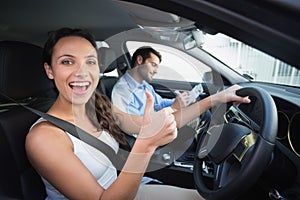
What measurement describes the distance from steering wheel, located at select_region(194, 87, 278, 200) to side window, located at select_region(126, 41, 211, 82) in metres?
0.58

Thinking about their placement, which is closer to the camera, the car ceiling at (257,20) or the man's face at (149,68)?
the car ceiling at (257,20)

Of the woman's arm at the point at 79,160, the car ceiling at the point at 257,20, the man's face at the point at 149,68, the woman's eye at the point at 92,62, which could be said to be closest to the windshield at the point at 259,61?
the car ceiling at the point at 257,20

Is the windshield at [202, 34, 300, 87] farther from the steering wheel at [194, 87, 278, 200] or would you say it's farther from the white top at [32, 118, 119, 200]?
the white top at [32, 118, 119, 200]

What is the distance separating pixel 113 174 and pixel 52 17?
0.90 m

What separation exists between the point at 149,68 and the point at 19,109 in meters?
0.82

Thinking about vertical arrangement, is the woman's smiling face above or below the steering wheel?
above

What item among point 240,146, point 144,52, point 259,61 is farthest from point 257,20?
point 144,52

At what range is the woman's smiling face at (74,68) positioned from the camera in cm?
108

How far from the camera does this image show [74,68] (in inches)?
42.6

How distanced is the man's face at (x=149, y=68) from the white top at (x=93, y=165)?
657mm

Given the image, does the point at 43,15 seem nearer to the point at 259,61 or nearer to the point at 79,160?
the point at 79,160

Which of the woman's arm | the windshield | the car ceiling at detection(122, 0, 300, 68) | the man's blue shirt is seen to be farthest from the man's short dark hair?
the car ceiling at detection(122, 0, 300, 68)

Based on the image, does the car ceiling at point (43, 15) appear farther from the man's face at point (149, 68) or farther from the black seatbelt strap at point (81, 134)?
the black seatbelt strap at point (81, 134)

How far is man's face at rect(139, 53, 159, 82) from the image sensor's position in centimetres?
176
